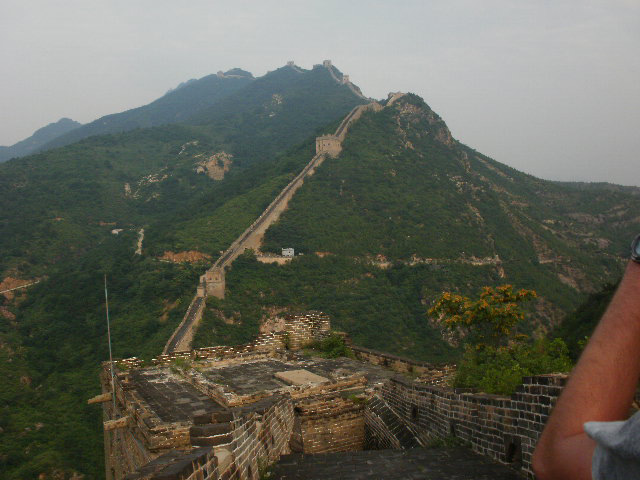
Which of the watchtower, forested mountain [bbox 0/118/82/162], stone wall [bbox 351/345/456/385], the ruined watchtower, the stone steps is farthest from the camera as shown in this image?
forested mountain [bbox 0/118/82/162]

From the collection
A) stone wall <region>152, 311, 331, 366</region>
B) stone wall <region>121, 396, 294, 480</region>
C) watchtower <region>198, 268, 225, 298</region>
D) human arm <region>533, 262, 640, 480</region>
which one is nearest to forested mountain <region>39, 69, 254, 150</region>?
watchtower <region>198, 268, 225, 298</region>

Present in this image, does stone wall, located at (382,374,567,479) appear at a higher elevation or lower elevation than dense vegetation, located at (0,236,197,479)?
higher

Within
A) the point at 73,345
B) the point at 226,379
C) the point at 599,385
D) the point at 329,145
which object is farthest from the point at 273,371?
the point at 329,145

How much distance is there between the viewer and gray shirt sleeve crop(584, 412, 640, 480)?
2.93 ft

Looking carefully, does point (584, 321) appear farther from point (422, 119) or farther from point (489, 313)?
point (422, 119)

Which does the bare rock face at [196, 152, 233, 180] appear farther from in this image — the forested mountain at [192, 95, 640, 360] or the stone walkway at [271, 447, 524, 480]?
the stone walkway at [271, 447, 524, 480]

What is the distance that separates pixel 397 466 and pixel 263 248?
34668 mm

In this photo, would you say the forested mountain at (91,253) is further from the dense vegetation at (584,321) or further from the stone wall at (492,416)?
the dense vegetation at (584,321)

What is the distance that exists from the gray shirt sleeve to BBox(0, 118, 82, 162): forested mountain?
166 metres

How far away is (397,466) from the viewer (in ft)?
18.6

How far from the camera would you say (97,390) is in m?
Result: 24.5

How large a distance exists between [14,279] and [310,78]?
10122 centimetres

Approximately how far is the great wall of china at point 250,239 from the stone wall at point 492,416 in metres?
19.3

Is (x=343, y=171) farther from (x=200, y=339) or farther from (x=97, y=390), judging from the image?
(x=97, y=390)
